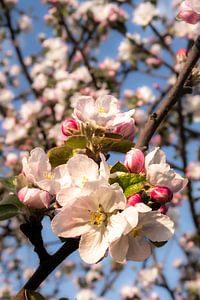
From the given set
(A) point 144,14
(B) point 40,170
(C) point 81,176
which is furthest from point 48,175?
(A) point 144,14

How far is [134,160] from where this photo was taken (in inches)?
46.8

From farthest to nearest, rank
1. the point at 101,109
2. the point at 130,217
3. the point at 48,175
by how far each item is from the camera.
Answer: the point at 101,109, the point at 48,175, the point at 130,217

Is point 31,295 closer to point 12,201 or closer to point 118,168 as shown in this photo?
point 12,201

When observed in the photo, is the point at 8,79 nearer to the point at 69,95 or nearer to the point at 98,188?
the point at 69,95

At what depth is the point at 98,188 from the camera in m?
1.09

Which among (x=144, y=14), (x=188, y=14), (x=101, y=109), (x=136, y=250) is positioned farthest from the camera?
(x=144, y=14)

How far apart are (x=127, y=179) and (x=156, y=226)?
0.40 feet

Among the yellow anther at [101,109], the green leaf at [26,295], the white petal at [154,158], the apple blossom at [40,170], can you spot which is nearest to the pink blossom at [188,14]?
the yellow anther at [101,109]

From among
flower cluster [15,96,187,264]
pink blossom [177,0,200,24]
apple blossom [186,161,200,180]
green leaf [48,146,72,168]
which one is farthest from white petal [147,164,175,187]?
apple blossom [186,161,200,180]

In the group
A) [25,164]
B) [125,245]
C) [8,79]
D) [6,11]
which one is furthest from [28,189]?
[8,79]

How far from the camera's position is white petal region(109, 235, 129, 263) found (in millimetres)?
1078

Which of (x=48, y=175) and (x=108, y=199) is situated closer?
(x=108, y=199)

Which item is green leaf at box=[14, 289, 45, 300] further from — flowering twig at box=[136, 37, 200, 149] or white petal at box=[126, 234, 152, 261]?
flowering twig at box=[136, 37, 200, 149]

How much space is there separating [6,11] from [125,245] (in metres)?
4.72
